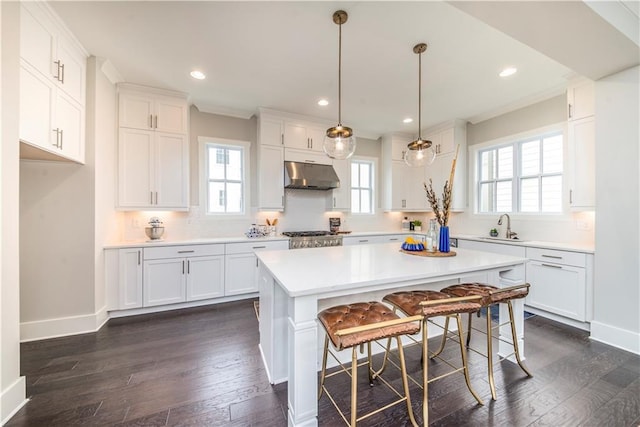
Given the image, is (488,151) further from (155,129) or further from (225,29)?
(155,129)

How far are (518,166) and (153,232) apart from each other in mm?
5449

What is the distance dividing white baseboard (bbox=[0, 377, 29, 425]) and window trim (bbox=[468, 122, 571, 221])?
5.55 meters

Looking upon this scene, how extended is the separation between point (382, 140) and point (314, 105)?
210 cm

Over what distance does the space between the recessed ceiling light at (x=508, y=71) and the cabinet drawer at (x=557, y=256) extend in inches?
84.7

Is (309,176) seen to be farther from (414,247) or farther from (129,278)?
(129,278)

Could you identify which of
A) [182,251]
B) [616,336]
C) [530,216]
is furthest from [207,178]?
[616,336]

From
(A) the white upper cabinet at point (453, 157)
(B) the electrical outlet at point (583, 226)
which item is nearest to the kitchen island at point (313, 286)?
(B) the electrical outlet at point (583, 226)

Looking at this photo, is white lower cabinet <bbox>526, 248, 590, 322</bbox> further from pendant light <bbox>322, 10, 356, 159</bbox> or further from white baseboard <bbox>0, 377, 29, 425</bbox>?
white baseboard <bbox>0, 377, 29, 425</bbox>

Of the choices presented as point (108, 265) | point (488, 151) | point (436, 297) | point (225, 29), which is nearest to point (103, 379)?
point (108, 265)

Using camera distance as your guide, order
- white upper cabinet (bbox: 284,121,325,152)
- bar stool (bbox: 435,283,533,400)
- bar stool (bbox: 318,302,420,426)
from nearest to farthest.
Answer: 1. bar stool (bbox: 318,302,420,426)
2. bar stool (bbox: 435,283,533,400)
3. white upper cabinet (bbox: 284,121,325,152)

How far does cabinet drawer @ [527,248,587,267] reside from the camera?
9.22 ft

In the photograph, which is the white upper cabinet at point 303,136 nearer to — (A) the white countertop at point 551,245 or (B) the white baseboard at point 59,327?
(A) the white countertop at point 551,245

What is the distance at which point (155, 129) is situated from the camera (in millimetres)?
3447

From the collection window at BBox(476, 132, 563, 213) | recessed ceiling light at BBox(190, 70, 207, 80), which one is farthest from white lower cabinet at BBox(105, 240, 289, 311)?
window at BBox(476, 132, 563, 213)
